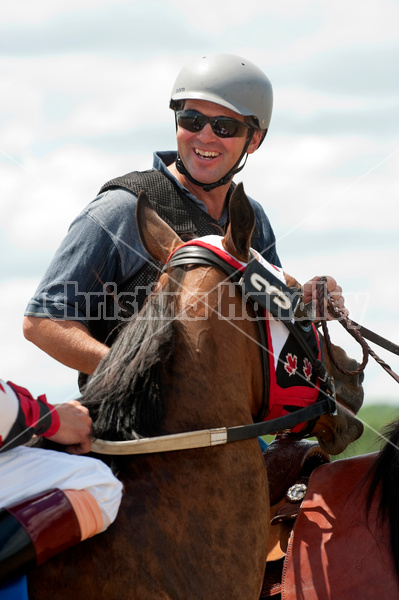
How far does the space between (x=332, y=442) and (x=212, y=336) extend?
121cm

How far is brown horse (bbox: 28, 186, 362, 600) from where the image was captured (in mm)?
2637

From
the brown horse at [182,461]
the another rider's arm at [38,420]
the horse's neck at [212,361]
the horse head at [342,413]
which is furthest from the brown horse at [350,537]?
the another rider's arm at [38,420]

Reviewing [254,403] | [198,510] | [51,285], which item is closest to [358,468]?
[254,403]

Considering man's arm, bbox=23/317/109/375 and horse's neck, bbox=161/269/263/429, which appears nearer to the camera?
horse's neck, bbox=161/269/263/429

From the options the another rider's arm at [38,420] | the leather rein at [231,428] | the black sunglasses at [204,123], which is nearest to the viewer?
the another rider's arm at [38,420]

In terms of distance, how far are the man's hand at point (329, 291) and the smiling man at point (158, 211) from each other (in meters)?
0.01

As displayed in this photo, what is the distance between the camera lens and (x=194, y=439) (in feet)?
9.41

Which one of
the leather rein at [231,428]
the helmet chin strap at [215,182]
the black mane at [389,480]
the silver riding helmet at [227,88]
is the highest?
the silver riding helmet at [227,88]

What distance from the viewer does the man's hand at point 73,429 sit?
8.84ft

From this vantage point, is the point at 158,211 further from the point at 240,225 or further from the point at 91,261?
the point at 240,225

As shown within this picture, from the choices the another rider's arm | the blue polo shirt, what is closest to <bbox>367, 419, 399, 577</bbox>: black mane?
the another rider's arm

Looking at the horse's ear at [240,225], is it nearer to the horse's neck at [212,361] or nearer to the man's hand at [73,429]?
the horse's neck at [212,361]

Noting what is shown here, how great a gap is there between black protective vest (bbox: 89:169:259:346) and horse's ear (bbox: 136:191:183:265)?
66cm

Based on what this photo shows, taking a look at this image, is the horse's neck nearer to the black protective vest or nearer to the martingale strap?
the martingale strap
